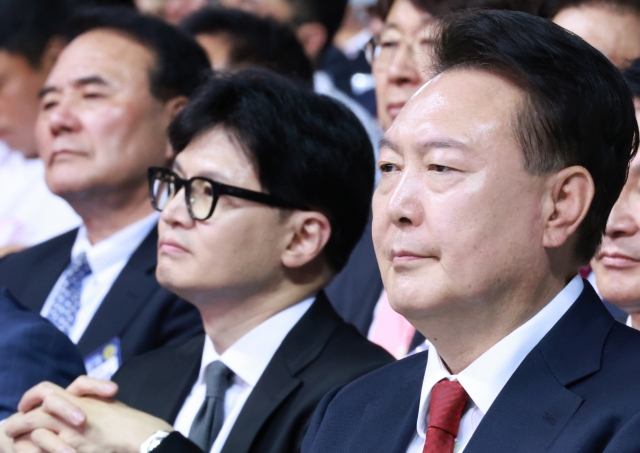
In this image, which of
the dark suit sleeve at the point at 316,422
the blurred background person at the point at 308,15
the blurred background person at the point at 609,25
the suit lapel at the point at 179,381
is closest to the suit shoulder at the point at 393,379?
the dark suit sleeve at the point at 316,422

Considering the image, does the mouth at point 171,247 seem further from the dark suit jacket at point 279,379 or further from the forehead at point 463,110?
the forehead at point 463,110

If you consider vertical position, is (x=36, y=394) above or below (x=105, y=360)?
below

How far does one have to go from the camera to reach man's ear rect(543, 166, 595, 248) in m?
1.62

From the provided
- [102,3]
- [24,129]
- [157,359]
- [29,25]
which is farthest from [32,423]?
[102,3]

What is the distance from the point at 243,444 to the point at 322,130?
85 cm

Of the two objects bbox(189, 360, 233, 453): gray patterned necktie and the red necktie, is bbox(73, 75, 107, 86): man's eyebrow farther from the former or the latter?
the red necktie

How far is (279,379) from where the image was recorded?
2.31 m

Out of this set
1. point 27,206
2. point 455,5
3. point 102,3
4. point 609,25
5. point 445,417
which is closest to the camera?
point 445,417

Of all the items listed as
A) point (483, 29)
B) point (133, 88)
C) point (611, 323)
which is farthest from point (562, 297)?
point (133, 88)

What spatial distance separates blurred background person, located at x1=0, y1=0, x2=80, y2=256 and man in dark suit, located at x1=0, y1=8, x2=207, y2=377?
2.56ft

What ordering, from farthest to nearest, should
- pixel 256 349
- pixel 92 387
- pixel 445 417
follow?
pixel 256 349
pixel 92 387
pixel 445 417

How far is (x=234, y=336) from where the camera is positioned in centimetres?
249

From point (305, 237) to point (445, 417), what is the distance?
3.33 feet

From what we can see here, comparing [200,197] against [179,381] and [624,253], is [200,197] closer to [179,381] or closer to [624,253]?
[179,381]
